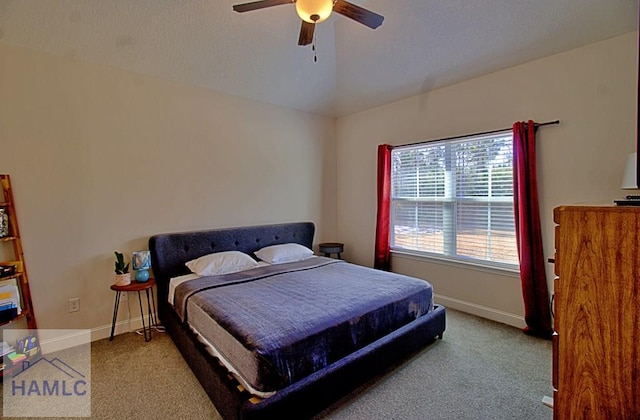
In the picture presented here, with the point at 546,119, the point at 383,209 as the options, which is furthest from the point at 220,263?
the point at 546,119

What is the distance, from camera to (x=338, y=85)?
4.12 metres

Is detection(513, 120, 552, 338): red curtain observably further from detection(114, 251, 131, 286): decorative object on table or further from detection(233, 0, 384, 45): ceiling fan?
detection(114, 251, 131, 286): decorative object on table

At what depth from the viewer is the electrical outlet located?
9.16 feet

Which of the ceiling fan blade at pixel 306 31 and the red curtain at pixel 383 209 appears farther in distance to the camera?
the red curtain at pixel 383 209

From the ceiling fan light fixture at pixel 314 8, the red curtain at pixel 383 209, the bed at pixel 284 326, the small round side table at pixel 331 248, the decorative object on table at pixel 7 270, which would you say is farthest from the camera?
the small round side table at pixel 331 248

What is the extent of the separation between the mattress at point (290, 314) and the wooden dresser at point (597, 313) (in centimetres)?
116

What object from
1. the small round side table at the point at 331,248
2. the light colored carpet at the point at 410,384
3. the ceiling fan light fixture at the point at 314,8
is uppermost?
the ceiling fan light fixture at the point at 314,8

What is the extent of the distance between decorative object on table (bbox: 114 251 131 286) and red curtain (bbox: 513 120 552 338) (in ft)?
12.3

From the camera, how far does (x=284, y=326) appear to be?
1.89 meters

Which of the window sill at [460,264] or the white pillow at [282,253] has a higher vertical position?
the white pillow at [282,253]

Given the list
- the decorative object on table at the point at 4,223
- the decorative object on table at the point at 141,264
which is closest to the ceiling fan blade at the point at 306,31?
the decorative object on table at the point at 141,264

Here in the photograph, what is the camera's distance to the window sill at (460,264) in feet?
10.3

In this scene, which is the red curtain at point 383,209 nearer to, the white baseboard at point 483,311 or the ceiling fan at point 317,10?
the white baseboard at point 483,311

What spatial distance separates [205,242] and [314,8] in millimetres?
2576
